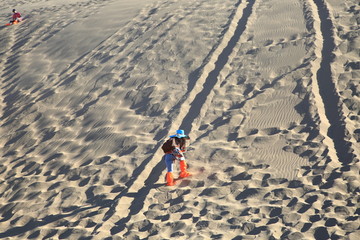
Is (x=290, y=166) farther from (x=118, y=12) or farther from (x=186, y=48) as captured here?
(x=118, y=12)

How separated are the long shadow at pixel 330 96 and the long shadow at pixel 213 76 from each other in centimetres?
201

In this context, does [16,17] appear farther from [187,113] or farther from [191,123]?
[191,123]

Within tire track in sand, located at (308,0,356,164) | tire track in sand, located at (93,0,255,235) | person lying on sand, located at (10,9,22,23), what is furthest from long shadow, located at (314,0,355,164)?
person lying on sand, located at (10,9,22,23)

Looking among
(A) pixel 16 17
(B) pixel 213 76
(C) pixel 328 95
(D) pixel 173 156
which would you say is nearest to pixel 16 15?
(A) pixel 16 17

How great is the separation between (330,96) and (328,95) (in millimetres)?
51

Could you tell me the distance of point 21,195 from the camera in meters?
7.62

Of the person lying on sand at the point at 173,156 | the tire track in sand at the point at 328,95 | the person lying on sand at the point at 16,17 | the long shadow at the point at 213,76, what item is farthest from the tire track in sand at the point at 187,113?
the person lying on sand at the point at 16,17

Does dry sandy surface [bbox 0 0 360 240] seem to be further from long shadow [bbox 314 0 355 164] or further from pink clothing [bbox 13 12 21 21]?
pink clothing [bbox 13 12 21 21]

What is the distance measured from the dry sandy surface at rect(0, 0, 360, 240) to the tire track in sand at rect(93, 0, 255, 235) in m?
0.03

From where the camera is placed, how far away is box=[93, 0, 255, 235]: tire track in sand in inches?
260

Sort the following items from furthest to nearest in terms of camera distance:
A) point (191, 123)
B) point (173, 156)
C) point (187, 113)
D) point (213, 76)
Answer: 1. point (213, 76)
2. point (187, 113)
3. point (191, 123)
4. point (173, 156)

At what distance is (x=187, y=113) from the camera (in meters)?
8.84

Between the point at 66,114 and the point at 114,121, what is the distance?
4.48 feet

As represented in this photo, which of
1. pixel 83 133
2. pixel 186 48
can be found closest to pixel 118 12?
pixel 186 48
